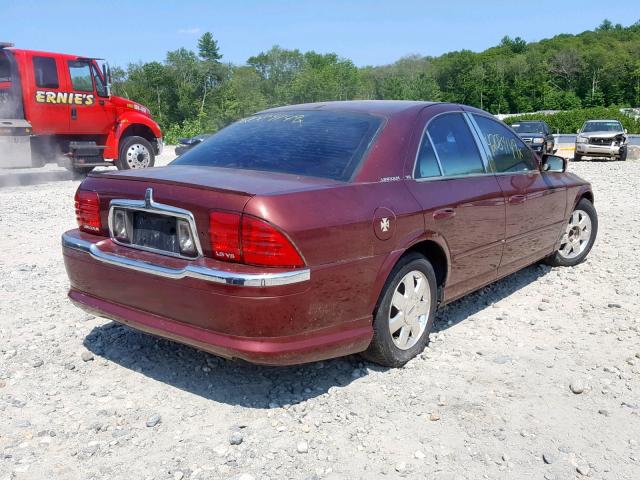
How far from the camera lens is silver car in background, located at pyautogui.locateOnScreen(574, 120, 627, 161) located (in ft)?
71.5

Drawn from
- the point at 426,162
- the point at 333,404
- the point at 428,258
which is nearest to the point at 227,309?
the point at 333,404

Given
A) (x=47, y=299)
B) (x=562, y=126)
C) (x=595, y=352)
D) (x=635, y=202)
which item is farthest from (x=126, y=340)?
(x=562, y=126)

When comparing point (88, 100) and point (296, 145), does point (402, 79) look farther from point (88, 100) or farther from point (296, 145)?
point (296, 145)

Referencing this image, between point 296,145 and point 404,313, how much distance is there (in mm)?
1171

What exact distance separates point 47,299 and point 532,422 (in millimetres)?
3689

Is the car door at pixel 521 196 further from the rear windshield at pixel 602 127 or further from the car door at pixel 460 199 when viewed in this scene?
the rear windshield at pixel 602 127

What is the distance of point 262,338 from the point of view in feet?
9.55

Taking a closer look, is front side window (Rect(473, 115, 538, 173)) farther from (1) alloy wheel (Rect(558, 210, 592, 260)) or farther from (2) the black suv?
(2) the black suv

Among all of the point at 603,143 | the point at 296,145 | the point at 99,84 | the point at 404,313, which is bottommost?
the point at 603,143

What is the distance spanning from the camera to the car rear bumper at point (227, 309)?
9.37ft

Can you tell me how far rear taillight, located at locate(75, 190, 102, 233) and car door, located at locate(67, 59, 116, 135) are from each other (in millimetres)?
10753

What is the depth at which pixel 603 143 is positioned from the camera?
2186 cm

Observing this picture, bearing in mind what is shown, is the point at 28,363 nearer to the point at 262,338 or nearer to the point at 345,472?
the point at 262,338

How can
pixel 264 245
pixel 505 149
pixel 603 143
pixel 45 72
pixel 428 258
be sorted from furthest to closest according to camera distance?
pixel 603 143, pixel 45 72, pixel 505 149, pixel 428 258, pixel 264 245
